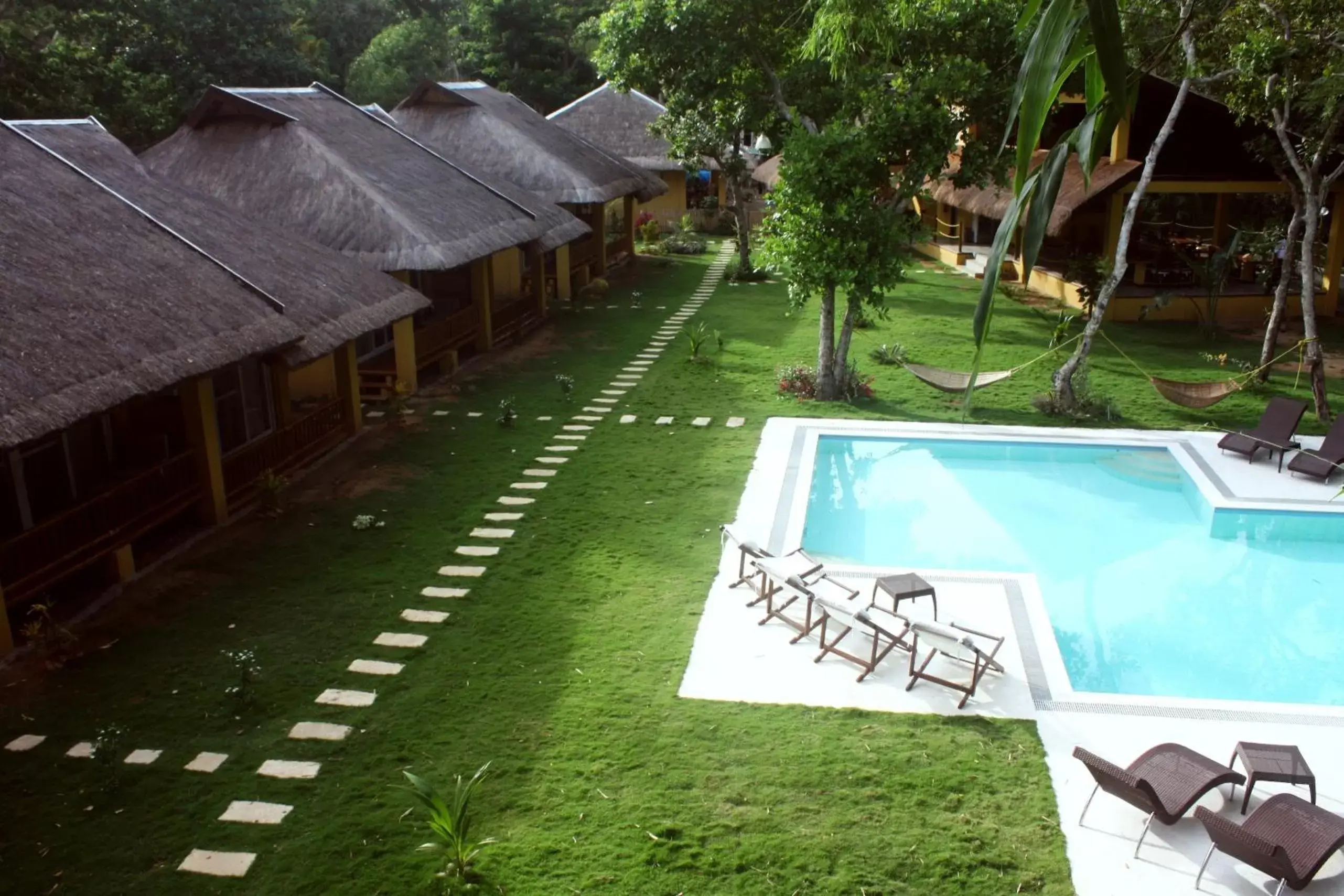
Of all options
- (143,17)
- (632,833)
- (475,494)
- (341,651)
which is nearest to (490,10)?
(143,17)

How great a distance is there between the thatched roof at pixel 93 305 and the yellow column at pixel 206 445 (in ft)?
2.48

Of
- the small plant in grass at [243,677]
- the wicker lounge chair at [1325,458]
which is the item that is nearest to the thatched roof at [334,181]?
the small plant in grass at [243,677]

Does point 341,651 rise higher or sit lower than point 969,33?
lower

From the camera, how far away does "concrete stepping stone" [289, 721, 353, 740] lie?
7.37 metres

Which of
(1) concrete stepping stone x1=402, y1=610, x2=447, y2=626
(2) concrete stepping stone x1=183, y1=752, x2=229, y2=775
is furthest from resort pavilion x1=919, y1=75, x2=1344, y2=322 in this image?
(2) concrete stepping stone x1=183, y1=752, x2=229, y2=775

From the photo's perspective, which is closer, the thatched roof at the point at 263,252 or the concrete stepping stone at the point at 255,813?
the concrete stepping stone at the point at 255,813

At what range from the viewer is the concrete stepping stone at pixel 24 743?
7227 millimetres

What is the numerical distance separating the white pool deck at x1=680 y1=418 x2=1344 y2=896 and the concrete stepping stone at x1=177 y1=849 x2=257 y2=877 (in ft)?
10.6

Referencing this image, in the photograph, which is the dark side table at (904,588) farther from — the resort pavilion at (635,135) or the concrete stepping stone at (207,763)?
the resort pavilion at (635,135)

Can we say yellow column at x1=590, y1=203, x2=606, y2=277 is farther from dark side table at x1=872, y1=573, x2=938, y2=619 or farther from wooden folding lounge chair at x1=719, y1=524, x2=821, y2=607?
dark side table at x1=872, y1=573, x2=938, y2=619

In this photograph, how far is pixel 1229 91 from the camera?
1519cm

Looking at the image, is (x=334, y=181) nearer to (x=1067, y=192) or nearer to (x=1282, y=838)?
(x=1067, y=192)

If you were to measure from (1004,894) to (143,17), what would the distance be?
101 ft

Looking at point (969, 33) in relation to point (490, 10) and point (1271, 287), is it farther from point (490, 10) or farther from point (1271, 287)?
point (490, 10)
